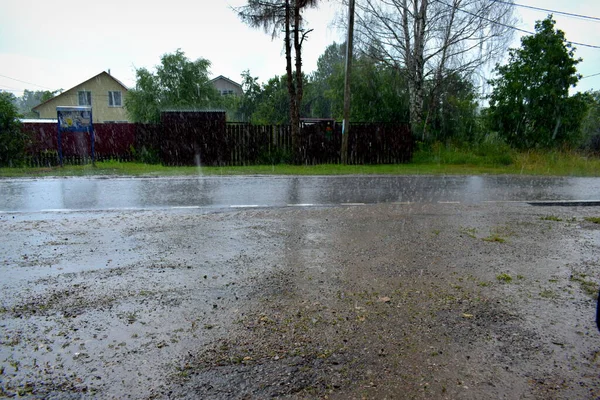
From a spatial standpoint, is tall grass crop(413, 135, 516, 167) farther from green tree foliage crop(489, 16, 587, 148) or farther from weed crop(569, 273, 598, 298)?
weed crop(569, 273, 598, 298)

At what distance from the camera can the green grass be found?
49.2 ft

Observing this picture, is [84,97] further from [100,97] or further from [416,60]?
[416,60]

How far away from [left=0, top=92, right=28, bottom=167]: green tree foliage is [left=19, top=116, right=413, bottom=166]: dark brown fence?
716 mm

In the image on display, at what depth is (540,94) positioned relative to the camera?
2044 centimetres

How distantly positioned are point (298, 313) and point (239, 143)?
52.8 feet

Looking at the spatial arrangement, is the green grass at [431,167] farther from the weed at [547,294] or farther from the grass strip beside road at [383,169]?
the weed at [547,294]

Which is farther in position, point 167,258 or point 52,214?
point 52,214

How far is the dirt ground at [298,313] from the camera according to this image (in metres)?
2.60

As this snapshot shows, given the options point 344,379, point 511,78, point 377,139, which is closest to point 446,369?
point 344,379

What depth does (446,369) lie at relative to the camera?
2717 millimetres

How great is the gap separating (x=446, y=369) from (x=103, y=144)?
71.8 ft

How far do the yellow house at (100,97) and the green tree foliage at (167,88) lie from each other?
10.7m

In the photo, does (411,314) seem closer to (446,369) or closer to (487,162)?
(446,369)

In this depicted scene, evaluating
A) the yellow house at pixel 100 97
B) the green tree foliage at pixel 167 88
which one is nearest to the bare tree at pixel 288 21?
the green tree foliage at pixel 167 88
